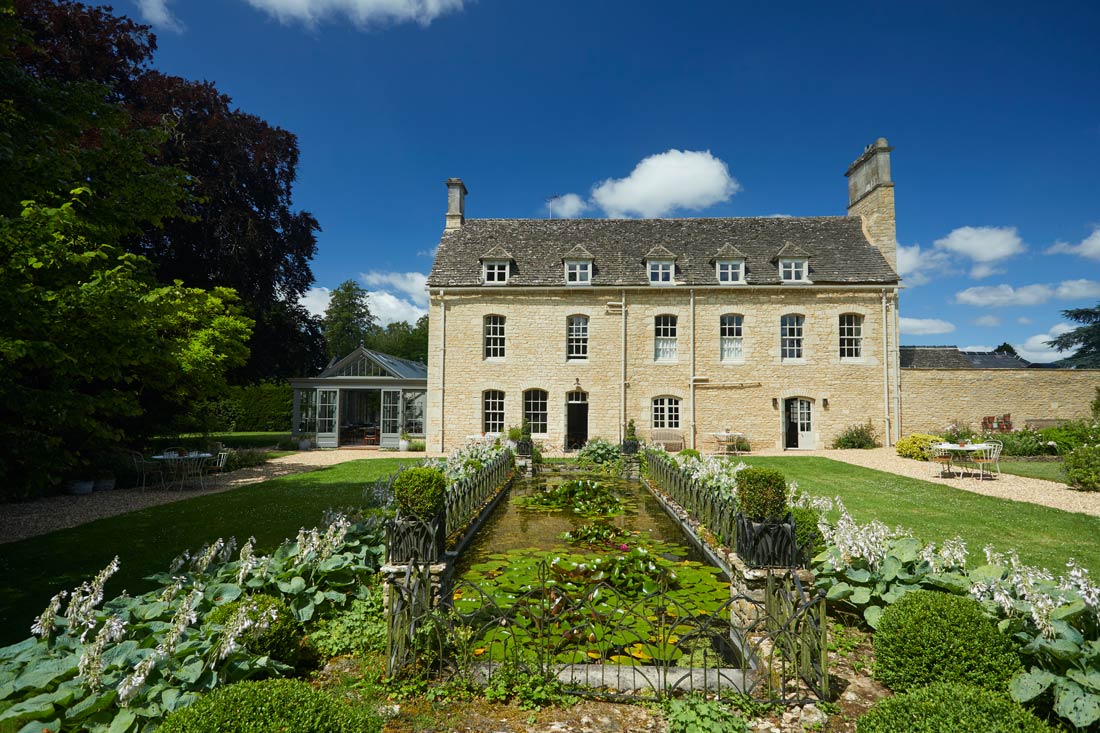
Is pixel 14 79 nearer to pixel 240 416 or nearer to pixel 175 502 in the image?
pixel 175 502

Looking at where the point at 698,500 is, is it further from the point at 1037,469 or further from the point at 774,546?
the point at 1037,469

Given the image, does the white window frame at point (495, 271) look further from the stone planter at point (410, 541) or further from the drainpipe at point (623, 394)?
the stone planter at point (410, 541)

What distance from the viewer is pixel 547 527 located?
833cm

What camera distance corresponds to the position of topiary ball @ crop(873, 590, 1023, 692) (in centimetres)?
323

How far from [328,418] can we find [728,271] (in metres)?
17.6

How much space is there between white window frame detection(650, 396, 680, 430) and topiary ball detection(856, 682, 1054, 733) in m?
17.4

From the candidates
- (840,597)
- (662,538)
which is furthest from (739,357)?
(840,597)

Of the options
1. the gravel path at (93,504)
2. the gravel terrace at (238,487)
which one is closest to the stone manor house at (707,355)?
the gravel terrace at (238,487)

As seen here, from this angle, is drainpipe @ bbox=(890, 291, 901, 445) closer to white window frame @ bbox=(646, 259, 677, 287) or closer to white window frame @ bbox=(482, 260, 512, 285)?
white window frame @ bbox=(646, 259, 677, 287)

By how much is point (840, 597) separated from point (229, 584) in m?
5.24

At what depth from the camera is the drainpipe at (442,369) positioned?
20141 millimetres

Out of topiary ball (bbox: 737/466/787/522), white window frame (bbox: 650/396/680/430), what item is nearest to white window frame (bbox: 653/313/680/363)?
white window frame (bbox: 650/396/680/430)

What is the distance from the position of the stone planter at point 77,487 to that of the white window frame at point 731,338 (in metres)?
19.3

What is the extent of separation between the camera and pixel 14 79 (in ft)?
19.6
